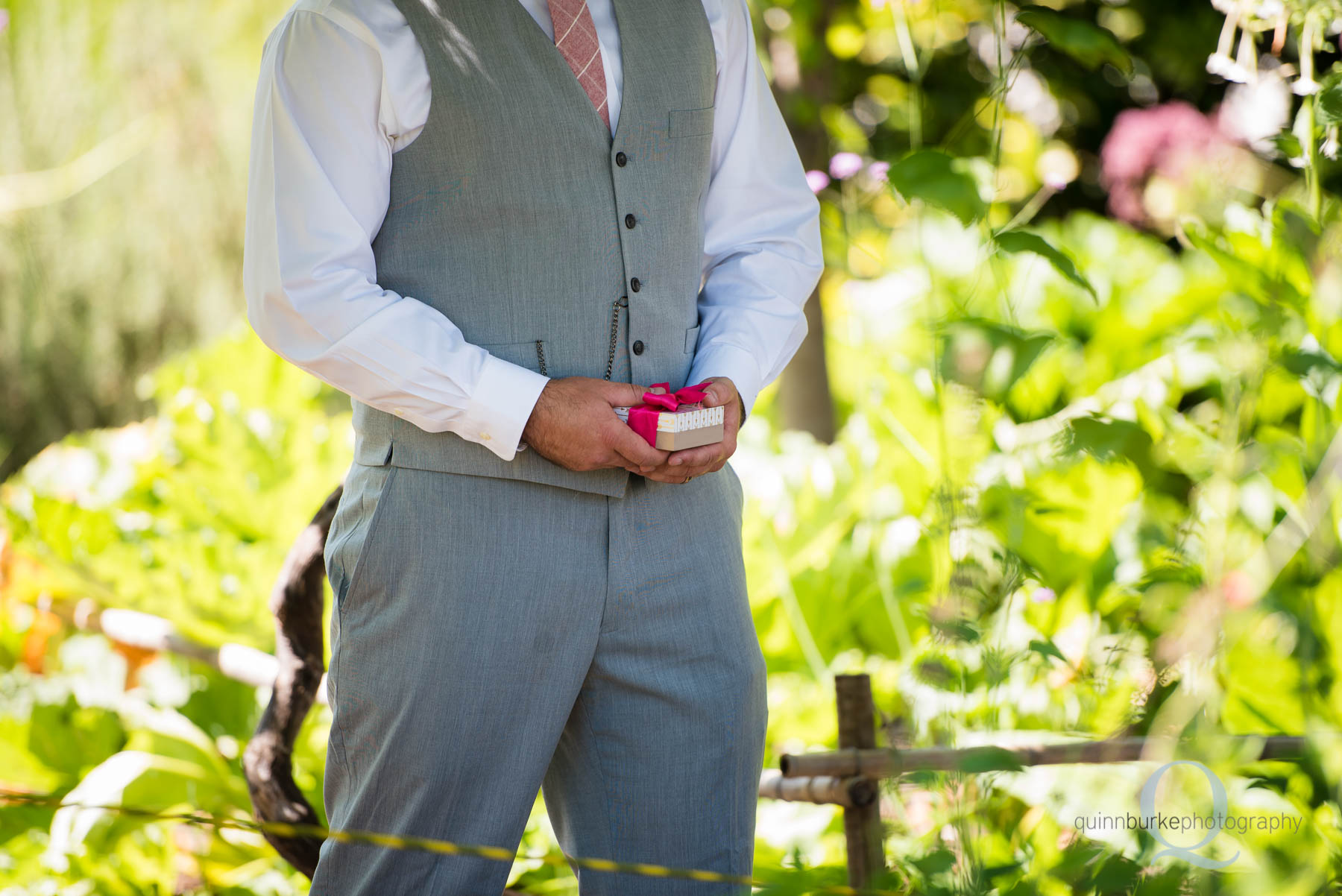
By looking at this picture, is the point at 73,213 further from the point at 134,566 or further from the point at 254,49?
the point at 134,566

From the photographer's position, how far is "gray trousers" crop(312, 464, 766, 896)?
116cm

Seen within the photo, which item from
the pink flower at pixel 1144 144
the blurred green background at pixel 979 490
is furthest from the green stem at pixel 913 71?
the pink flower at pixel 1144 144

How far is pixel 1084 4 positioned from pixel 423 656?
3363 millimetres

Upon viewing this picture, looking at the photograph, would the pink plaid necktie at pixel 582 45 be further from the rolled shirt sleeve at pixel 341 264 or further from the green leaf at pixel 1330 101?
the green leaf at pixel 1330 101

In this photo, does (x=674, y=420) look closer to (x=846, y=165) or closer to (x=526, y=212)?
(x=526, y=212)

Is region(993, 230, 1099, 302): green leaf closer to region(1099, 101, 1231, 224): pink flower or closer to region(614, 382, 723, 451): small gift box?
region(614, 382, 723, 451): small gift box

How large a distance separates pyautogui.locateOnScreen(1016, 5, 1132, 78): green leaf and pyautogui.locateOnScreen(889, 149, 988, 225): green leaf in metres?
0.17

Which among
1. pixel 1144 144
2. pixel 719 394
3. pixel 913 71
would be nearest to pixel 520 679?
pixel 719 394

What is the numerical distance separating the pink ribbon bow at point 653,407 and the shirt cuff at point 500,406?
98mm

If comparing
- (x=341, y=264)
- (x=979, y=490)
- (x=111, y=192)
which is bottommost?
(x=979, y=490)

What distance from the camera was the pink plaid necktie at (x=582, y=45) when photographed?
1.20 m

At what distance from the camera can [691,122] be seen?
1283 millimetres

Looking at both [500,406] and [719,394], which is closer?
[500,406]

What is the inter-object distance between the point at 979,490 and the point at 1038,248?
475mm
